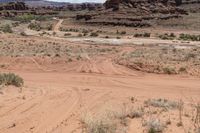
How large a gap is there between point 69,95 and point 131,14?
260 feet

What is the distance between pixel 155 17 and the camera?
294ft

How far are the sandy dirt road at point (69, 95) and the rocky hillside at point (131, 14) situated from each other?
6099cm

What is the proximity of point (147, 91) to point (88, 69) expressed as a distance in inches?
268

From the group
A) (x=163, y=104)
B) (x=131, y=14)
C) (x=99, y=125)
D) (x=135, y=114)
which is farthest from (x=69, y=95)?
(x=131, y=14)

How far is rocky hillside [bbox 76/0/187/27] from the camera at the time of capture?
278 feet

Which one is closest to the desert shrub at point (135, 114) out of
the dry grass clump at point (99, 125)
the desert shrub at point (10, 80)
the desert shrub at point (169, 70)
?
the dry grass clump at point (99, 125)

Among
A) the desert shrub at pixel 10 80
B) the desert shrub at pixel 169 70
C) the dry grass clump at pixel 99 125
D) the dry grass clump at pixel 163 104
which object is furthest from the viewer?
the desert shrub at pixel 169 70

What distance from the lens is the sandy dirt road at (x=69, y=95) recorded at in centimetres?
1110

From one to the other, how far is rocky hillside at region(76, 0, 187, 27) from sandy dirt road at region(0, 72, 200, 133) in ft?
200

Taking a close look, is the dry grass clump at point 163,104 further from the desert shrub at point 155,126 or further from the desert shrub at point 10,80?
the desert shrub at point 10,80

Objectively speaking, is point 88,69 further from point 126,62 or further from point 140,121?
point 140,121

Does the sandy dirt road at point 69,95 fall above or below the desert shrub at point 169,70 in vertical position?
above

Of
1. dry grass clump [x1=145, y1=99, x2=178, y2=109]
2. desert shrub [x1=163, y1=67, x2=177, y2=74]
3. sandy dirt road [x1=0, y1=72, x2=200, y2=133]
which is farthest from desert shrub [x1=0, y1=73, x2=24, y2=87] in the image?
desert shrub [x1=163, y1=67, x2=177, y2=74]

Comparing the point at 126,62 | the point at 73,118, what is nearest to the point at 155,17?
the point at 126,62
